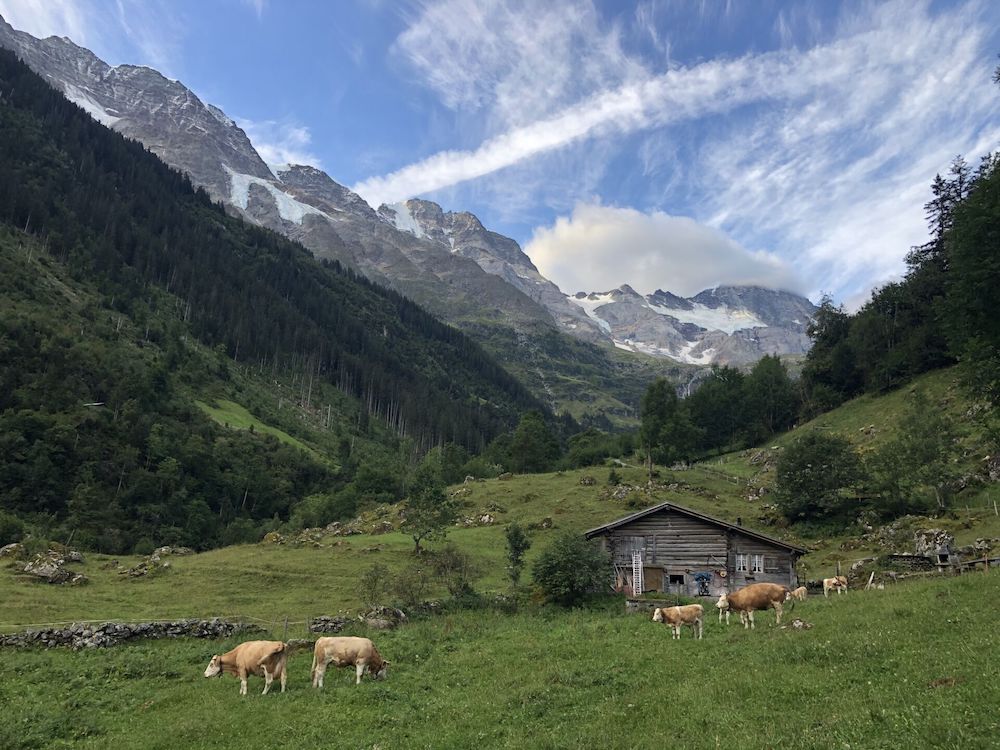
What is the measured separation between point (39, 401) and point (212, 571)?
63.3 m

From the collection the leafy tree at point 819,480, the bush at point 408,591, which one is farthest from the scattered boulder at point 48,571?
the leafy tree at point 819,480

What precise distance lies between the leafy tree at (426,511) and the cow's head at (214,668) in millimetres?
34915

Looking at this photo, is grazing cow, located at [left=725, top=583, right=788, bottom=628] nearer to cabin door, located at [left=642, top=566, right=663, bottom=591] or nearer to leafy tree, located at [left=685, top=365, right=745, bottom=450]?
cabin door, located at [left=642, top=566, right=663, bottom=591]

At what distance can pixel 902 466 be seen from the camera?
52875 mm

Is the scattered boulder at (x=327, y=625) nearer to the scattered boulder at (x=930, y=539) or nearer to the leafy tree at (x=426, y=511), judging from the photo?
the leafy tree at (x=426, y=511)

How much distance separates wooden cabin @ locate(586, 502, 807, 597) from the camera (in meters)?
40.1

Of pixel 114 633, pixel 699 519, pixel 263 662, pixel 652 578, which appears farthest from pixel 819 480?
pixel 114 633

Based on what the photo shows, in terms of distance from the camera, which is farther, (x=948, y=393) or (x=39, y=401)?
(x=39, y=401)

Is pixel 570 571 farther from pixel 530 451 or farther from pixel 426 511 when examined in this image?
pixel 530 451

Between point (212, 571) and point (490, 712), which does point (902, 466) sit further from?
point (212, 571)

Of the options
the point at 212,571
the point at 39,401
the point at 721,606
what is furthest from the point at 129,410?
the point at 721,606

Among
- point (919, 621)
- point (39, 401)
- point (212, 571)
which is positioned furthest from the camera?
point (39, 401)

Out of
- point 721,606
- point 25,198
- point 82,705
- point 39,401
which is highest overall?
point 25,198

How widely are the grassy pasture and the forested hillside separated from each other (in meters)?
55.1
